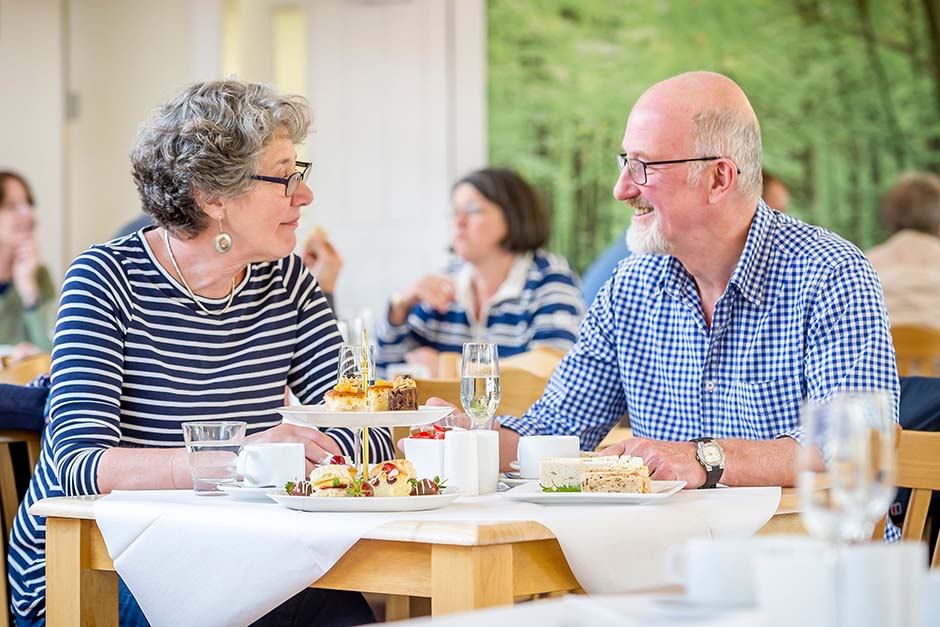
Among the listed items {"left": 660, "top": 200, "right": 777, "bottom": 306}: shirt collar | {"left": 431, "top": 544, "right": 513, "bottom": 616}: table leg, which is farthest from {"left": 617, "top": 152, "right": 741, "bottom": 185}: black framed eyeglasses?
{"left": 431, "top": 544, "right": 513, "bottom": 616}: table leg

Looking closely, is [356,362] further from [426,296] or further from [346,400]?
[426,296]

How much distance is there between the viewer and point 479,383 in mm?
1767

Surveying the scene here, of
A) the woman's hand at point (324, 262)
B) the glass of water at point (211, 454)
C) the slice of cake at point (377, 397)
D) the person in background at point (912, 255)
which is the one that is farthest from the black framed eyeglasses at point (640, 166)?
the person in background at point (912, 255)

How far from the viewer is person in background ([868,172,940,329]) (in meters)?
5.46

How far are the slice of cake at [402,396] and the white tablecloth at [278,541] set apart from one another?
0.47ft

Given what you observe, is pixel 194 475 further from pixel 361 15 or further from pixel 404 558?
pixel 361 15

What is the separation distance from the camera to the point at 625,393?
7.50ft

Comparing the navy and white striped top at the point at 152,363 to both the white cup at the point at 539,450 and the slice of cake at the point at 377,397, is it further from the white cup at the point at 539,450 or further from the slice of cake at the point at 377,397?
the slice of cake at the point at 377,397

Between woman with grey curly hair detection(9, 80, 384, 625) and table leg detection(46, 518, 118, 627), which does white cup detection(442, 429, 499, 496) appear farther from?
table leg detection(46, 518, 118, 627)

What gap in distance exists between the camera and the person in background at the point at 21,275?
6070 millimetres

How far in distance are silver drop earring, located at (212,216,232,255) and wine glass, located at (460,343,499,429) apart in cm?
54

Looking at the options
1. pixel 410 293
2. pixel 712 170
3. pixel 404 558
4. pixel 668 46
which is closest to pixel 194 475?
pixel 404 558

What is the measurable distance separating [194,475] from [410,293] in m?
2.82

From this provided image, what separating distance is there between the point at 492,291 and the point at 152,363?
8.71 ft
